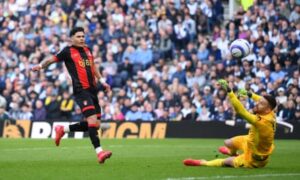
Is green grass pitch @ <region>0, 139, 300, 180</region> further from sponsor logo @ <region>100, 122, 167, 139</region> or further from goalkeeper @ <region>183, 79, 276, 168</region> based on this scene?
sponsor logo @ <region>100, 122, 167, 139</region>

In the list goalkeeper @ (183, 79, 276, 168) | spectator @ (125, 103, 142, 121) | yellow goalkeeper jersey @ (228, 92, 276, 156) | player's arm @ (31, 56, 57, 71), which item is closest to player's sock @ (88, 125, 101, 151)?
player's arm @ (31, 56, 57, 71)

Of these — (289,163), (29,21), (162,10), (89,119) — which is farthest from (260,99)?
(29,21)

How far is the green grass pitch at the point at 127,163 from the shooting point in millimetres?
11891

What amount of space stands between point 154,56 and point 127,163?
15648 millimetres

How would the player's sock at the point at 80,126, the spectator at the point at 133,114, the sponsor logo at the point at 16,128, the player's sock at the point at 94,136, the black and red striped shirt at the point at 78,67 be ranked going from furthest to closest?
the spectator at the point at 133,114 < the sponsor logo at the point at 16,128 < the player's sock at the point at 80,126 < the black and red striped shirt at the point at 78,67 < the player's sock at the point at 94,136

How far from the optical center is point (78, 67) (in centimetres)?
1498

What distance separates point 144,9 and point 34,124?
664cm

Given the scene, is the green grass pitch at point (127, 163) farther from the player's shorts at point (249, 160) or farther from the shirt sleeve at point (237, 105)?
the shirt sleeve at point (237, 105)

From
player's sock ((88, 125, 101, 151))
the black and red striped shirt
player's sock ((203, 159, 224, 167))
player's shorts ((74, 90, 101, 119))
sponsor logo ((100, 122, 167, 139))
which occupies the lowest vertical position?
sponsor logo ((100, 122, 167, 139))

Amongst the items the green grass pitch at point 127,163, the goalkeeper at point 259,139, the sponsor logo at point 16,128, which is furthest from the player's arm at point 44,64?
the sponsor logo at point 16,128

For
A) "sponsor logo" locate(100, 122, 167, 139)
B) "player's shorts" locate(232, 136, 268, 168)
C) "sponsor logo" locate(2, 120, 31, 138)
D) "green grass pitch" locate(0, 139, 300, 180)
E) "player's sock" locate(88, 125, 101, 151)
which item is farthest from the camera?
"sponsor logo" locate(2, 120, 31, 138)

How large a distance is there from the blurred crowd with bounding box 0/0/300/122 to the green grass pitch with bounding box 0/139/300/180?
7109mm

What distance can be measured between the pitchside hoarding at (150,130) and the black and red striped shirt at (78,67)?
33.8ft

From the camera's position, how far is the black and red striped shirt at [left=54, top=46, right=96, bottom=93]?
589 inches
